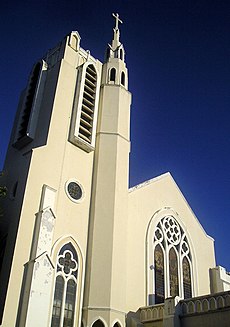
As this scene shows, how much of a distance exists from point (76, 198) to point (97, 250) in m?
2.57

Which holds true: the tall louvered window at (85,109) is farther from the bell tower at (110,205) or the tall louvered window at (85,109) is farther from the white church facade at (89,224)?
the bell tower at (110,205)

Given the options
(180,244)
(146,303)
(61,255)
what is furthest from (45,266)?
(180,244)

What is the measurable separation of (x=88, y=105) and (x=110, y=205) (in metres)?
5.89

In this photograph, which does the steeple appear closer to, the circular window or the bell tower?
the bell tower

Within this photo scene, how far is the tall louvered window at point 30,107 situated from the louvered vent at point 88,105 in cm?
232

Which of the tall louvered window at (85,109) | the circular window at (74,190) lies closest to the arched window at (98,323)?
the circular window at (74,190)

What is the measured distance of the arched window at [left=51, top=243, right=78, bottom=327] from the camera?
1521 centimetres

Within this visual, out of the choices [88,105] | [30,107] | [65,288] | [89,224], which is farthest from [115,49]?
[65,288]

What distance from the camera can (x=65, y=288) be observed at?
1588 centimetres

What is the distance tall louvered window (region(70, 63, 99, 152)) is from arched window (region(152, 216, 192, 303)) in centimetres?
627

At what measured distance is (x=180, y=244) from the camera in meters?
22.3

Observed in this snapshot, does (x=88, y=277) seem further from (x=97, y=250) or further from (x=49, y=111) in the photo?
(x=49, y=111)

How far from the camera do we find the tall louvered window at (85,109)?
19578 mm

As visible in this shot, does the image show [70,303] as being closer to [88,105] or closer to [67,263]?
[67,263]
